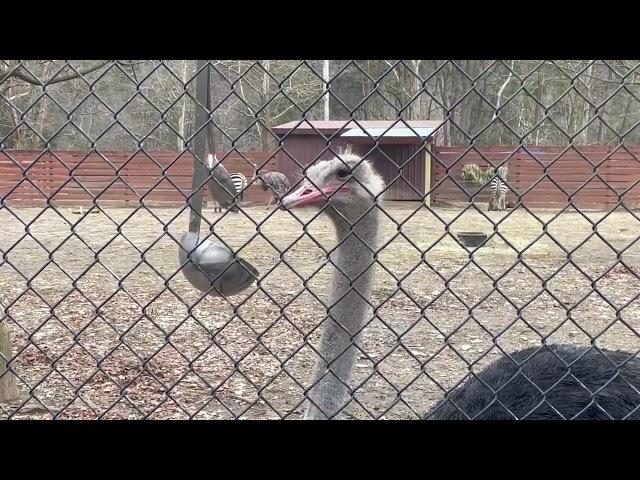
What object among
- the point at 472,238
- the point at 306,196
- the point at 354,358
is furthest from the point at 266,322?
the point at 472,238

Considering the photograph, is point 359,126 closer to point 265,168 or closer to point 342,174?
point 342,174

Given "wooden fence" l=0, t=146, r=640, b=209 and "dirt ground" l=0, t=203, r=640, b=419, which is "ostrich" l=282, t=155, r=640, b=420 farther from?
"wooden fence" l=0, t=146, r=640, b=209

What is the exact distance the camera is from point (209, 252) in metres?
3.08

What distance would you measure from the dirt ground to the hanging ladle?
0.11m

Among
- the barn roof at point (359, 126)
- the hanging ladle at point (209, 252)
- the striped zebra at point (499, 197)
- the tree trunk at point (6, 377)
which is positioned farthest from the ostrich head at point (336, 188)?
the striped zebra at point (499, 197)

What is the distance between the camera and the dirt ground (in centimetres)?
319

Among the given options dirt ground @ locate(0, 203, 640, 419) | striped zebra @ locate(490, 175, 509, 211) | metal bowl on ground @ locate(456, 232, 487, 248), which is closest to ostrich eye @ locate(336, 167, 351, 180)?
dirt ground @ locate(0, 203, 640, 419)

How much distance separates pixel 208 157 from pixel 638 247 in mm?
12048

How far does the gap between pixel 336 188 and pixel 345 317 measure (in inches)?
24.2

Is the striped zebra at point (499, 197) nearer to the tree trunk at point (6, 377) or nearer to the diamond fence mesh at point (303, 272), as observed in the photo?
the diamond fence mesh at point (303, 272)

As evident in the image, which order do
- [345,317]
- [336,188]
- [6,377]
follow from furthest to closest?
[6,377] → [345,317] → [336,188]
